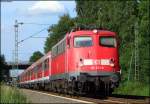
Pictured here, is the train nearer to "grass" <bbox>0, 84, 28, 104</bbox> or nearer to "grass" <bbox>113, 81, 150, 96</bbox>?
"grass" <bbox>0, 84, 28, 104</bbox>

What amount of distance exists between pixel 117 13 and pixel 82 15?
11756mm

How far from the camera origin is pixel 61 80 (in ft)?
106

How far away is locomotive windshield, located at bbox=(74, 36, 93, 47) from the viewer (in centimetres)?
2828

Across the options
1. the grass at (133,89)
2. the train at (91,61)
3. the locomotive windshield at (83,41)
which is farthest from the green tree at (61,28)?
the locomotive windshield at (83,41)

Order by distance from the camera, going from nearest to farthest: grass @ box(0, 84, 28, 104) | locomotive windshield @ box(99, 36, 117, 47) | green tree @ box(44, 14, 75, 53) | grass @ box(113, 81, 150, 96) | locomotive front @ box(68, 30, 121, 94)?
grass @ box(0, 84, 28, 104) → locomotive front @ box(68, 30, 121, 94) → locomotive windshield @ box(99, 36, 117, 47) → grass @ box(113, 81, 150, 96) → green tree @ box(44, 14, 75, 53)

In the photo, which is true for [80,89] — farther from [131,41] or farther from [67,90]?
[131,41]

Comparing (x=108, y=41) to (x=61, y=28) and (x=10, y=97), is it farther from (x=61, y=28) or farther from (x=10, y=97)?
(x=61, y=28)

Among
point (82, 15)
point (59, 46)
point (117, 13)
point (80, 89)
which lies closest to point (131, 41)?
point (117, 13)

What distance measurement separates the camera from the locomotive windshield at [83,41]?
1113 inches

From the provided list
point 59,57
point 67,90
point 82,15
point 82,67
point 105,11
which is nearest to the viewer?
point 82,67

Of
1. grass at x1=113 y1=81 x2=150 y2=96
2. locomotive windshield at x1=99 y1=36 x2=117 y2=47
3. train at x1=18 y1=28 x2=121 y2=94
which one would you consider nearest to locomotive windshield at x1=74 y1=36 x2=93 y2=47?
train at x1=18 y1=28 x2=121 y2=94

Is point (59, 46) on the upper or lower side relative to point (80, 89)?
upper

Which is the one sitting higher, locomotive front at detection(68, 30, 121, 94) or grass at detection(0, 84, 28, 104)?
locomotive front at detection(68, 30, 121, 94)

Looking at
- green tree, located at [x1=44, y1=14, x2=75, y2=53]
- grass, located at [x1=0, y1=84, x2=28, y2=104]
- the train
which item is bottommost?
grass, located at [x1=0, y1=84, x2=28, y2=104]
